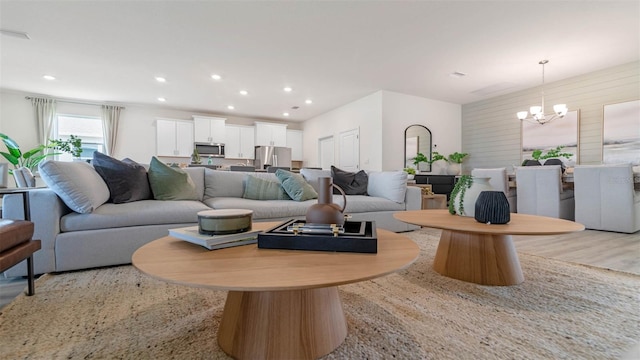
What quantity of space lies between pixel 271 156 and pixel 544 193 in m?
5.93

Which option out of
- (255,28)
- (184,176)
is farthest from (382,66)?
(184,176)

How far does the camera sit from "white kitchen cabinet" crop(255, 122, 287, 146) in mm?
7625

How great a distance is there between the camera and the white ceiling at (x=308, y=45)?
286 cm

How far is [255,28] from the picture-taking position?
3.22 m

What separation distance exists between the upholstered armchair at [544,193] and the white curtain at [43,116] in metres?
9.09

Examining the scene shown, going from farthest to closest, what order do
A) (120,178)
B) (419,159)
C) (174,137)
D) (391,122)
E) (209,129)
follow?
(209,129), (174,137), (419,159), (391,122), (120,178)

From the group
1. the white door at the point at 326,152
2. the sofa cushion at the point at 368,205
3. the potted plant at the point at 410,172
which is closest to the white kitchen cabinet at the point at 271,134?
the white door at the point at 326,152

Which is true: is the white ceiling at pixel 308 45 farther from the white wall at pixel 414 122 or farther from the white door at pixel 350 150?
the white door at pixel 350 150

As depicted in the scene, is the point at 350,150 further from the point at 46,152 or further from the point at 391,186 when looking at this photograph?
the point at 46,152

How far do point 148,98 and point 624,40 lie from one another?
8.09m

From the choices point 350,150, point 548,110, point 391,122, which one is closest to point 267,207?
point 391,122

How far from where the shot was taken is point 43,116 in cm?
575

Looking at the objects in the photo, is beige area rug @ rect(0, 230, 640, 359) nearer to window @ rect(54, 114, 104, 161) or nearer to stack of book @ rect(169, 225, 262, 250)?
stack of book @ rect(169, 225, 262, 250)

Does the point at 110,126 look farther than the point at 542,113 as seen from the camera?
Yes
